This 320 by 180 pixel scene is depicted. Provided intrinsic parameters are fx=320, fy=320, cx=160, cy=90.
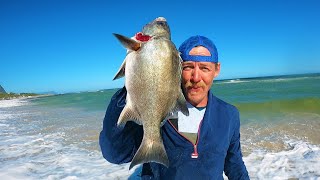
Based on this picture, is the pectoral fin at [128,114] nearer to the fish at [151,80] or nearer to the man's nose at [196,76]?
the fish at [151,80]

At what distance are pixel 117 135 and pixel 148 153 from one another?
42 cm

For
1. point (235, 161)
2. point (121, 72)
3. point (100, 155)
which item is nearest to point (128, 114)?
point (121, 72)

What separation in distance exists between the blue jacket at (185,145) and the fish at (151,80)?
0.37 m

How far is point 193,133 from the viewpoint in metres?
2.86

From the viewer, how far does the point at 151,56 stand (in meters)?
2.02

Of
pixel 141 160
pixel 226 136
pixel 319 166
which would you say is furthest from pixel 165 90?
pixel 319 166

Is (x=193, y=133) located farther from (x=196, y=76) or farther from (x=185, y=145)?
(x=196, y=76)

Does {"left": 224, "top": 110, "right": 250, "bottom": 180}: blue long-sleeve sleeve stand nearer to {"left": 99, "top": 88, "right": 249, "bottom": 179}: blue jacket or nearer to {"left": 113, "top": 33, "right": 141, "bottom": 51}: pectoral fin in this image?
{"left": 99, "top": 88, "right": 249, "bottom": 179}: blue jacket

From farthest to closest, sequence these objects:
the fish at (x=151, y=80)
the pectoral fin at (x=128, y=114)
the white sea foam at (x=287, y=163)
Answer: the white sea foam at (x=287, y=163) < the pectoral fin at (x=128, y=114) < the fish at (x=151, y=80)

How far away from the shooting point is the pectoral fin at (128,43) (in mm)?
1890

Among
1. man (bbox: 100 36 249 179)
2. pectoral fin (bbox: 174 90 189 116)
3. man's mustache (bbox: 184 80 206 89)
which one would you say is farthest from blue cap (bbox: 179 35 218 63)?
pectoral fin (bbox: 174 90 189 116)

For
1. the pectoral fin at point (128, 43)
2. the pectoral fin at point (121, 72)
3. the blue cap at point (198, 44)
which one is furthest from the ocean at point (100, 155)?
the pectoral fin at point (128, 43)

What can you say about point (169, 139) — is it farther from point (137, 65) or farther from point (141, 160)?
point (137, 65)

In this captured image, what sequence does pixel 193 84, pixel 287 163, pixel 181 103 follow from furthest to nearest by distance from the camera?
pixel 287 163, pixel 193 84, pixel 181 103
